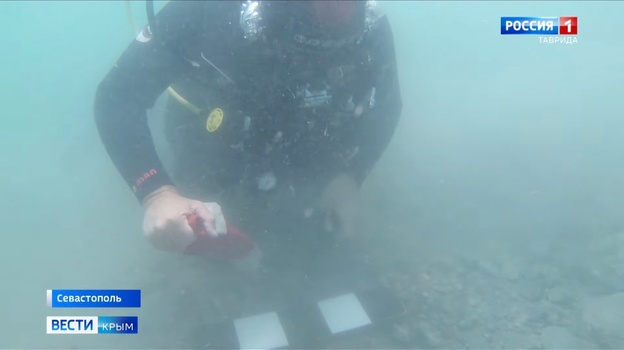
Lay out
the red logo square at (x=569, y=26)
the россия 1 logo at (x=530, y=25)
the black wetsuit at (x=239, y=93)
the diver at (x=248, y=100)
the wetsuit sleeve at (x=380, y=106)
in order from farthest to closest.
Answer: the red logo square at (x=569, y=26), the россия 1 logo at (x=530, y=25), the wetsuit sleeve at (x=380, y=106), the black wetsuit at (x=239, y=93), the diver at (x=248, y=100)

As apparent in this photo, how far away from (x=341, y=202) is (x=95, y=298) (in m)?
1.64

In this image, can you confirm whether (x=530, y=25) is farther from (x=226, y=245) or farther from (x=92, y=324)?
(x=92, y=324)

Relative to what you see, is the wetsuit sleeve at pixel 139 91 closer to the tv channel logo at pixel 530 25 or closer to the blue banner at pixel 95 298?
the blue banner at pixel 95 298

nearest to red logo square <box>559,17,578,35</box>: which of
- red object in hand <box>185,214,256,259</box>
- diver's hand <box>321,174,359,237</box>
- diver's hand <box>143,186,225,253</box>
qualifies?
diver's hand <box>321,174,359,237</box>

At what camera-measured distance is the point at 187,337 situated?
106 inches

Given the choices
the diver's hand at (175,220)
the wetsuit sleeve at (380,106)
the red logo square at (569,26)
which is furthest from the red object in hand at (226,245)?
the red logo square at (569,26)

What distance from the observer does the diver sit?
216 cm

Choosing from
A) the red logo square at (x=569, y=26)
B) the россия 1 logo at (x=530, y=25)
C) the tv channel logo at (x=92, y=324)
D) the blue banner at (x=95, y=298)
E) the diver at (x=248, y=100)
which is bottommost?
the tv channel logo at (x=92, y=324)

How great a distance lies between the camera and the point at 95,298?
249 cm

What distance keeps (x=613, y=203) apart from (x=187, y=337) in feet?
12.5

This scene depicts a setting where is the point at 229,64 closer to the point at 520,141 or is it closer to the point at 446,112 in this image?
the point at 520,141

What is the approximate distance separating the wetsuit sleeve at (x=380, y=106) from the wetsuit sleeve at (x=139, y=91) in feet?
3.57

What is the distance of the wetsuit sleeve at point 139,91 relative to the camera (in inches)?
95.1

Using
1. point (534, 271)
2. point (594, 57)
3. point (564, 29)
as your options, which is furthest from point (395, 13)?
point (534, 271)
